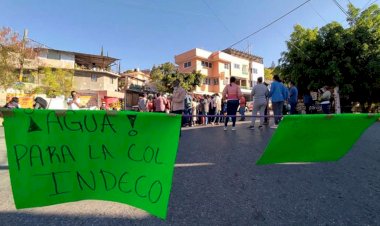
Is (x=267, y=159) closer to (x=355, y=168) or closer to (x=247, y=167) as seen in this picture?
(x=247, y=167)

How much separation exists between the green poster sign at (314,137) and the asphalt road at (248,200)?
62cm

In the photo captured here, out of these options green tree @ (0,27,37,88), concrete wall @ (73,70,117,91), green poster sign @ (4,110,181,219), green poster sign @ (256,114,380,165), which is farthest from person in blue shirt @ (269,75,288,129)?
concrete wall @ (73,70,117,91)

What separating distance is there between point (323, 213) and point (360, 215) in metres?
0.33

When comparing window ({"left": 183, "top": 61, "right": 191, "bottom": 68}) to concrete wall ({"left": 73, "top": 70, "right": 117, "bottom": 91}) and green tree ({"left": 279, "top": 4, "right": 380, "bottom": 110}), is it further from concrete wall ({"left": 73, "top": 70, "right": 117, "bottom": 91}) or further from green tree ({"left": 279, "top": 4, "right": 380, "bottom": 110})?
green tree ({"left": 279, "top": 4, "right": 380, "bottom": 110})

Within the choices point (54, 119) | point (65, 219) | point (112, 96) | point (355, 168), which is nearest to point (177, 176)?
point (65, 219)

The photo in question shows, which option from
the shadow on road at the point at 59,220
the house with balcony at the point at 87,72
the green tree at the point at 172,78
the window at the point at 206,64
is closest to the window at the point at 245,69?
the window at the point at 206,64

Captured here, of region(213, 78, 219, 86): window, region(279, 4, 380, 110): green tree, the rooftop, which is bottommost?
region(279, 4, 380, 110): green tree

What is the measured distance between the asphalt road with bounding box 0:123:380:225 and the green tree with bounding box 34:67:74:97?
1177 inches

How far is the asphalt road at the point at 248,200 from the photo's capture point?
2129 millimetres

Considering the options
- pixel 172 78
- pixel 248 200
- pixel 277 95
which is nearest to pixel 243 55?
pixel 172 78

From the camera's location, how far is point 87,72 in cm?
3575

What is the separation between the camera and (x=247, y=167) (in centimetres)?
367

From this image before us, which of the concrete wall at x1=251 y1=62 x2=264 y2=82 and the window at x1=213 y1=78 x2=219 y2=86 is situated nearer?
the window at x1=213 y1=78 x2=219 y2=86

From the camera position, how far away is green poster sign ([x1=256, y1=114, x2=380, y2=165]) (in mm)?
1834
